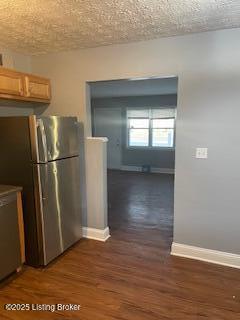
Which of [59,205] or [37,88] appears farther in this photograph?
[37,88]

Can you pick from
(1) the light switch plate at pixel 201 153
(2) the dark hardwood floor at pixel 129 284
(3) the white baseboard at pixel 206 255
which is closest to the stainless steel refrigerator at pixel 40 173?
(2) the dark hardwood floor at pixel 129 284

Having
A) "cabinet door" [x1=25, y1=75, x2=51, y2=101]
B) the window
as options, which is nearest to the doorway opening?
the window

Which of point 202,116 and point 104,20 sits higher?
point 104,20

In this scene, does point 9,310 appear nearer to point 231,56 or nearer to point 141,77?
point 141,77

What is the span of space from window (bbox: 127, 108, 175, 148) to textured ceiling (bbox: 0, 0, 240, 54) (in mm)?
4926

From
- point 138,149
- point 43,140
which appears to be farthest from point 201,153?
point 138,149

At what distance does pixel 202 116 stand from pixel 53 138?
1.61 metres

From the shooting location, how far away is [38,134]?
238cm

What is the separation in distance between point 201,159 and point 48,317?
2.06 metres

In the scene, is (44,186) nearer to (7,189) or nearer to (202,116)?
(7,189)

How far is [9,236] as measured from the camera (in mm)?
2338

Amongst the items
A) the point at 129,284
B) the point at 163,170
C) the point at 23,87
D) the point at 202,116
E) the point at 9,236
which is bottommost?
the point at 129,284

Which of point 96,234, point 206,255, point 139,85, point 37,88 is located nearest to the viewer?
point 206,255

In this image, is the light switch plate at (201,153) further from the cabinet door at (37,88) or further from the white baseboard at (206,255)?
the cabinet door at (37,88)
